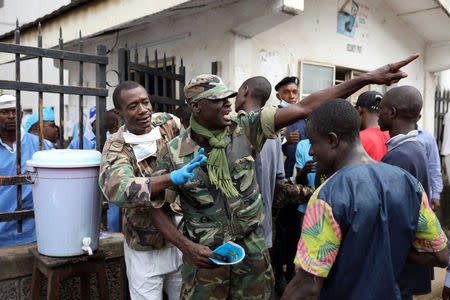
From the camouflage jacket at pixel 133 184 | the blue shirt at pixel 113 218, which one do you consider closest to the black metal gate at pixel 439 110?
the blue shirt at pixel 113 218

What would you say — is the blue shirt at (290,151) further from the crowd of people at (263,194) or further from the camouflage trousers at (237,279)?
the camouflage trousers at (237,279)

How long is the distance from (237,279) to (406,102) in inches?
61.4

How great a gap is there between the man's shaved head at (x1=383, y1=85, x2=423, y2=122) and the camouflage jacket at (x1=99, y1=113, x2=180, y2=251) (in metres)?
1.49

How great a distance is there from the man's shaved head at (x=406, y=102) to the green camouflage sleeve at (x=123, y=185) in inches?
64.6

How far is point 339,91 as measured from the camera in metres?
2.13

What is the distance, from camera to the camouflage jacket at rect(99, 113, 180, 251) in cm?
208

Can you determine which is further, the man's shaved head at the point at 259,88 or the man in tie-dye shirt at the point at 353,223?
the man's shaved head at the point at 259,88

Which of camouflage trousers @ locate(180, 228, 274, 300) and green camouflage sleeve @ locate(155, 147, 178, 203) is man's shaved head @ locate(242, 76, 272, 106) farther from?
camouflage trousers @ locate(180, 228, 274, 300)

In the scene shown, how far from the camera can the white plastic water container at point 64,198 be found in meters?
2.39

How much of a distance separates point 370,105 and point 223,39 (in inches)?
87.6

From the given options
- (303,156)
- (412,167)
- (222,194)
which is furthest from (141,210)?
(303,156)

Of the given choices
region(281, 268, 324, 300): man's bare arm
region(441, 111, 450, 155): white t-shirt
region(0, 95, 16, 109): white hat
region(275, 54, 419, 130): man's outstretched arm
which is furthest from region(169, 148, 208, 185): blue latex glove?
region(441, 111, 450, 155): white t-shirt

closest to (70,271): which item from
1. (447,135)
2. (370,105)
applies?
(370,105)

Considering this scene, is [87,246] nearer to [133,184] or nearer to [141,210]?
[141,210]
